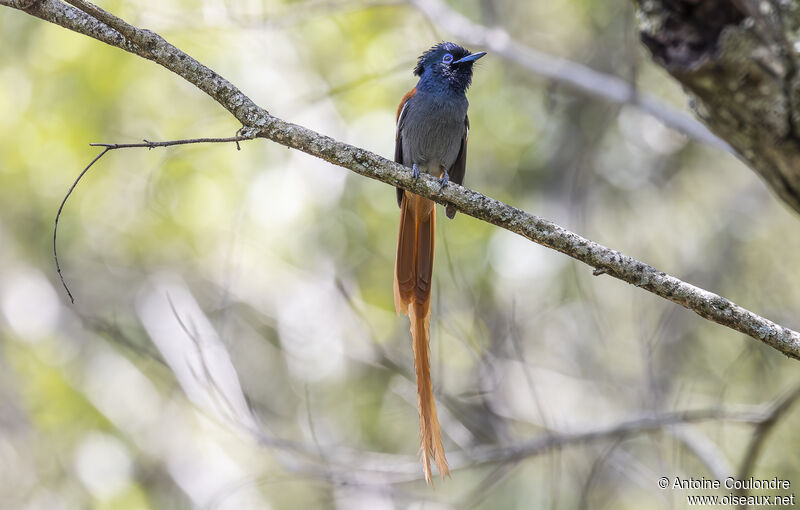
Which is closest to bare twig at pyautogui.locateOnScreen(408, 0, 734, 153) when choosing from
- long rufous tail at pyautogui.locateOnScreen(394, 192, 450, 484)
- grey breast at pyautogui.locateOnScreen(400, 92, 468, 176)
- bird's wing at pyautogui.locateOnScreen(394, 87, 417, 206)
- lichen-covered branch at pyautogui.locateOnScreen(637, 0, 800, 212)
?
bird's wing at pyautogui.locateOnScreen(394, 87, 417, 206)

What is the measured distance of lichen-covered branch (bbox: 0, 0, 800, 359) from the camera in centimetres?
225

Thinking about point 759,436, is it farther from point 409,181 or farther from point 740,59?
point 740,59

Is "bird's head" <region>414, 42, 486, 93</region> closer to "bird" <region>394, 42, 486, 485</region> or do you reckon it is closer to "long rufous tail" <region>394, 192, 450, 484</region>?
"bird" <region>394, 42, 486, 485</region>

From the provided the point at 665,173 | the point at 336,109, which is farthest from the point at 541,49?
the point at 336,109

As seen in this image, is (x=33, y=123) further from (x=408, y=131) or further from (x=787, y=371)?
(x=787, y=371)

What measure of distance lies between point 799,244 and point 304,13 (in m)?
4.73

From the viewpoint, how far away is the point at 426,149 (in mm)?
4160

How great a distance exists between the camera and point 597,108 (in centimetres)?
766

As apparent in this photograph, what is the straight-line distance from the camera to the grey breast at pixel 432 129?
4.12 m

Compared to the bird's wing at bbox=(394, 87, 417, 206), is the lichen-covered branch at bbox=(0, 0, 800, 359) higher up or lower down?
lower down

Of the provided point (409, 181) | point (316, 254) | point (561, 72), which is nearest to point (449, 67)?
point (561, 72)

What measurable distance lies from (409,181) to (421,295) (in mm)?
1149

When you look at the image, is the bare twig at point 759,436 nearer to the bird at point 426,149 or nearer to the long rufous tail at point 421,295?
the long rufous tail at point 421,295

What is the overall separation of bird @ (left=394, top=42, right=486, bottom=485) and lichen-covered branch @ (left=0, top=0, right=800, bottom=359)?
1012 millimetres
